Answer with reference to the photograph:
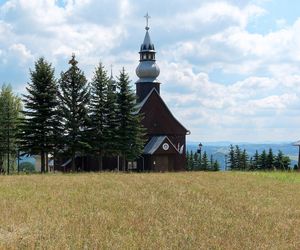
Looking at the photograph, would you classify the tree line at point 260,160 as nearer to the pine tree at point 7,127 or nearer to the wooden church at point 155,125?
the wooden church at point 155,125

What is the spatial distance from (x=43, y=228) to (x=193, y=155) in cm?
11053

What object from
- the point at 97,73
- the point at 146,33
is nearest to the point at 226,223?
the point at 97,73

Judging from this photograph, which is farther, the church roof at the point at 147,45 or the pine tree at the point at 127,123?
the church roof at the point at 147,45

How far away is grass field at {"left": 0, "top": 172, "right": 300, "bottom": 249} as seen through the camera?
8062 mm

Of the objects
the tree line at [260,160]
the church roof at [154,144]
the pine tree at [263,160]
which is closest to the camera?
the church roof at [154,144]

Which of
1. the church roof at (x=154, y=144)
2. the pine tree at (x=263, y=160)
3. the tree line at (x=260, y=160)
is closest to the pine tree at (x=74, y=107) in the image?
the church roof at (x=154, y=144)

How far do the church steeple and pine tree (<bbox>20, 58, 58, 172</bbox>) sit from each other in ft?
81.1

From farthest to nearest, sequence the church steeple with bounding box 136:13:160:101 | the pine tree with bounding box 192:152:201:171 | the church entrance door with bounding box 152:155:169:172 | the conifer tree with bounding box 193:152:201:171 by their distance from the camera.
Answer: the pine tree with bounding box 192:152:201:171 → the conifer tree with bounding box 193:152:201:171 → the church steeple with bounding box 136:13:160:101 → the church entrance door with bounding box 152:155:169:172

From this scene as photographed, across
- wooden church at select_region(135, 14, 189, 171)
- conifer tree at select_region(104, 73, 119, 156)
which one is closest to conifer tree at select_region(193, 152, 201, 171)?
wooden church at select_region(135, 14, 189, 171)

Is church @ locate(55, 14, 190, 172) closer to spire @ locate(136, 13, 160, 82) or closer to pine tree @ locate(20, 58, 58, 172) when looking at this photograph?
spire @ locate(136, 13, 160, 82)

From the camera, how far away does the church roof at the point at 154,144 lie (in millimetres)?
58594

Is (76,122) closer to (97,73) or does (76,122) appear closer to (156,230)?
(97,73)

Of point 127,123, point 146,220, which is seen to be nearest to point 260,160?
point 127,123

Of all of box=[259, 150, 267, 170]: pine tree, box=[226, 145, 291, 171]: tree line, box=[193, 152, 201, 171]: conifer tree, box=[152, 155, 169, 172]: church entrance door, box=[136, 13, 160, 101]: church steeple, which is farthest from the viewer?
box=[193, 152, 201, 171]: conifer tree
